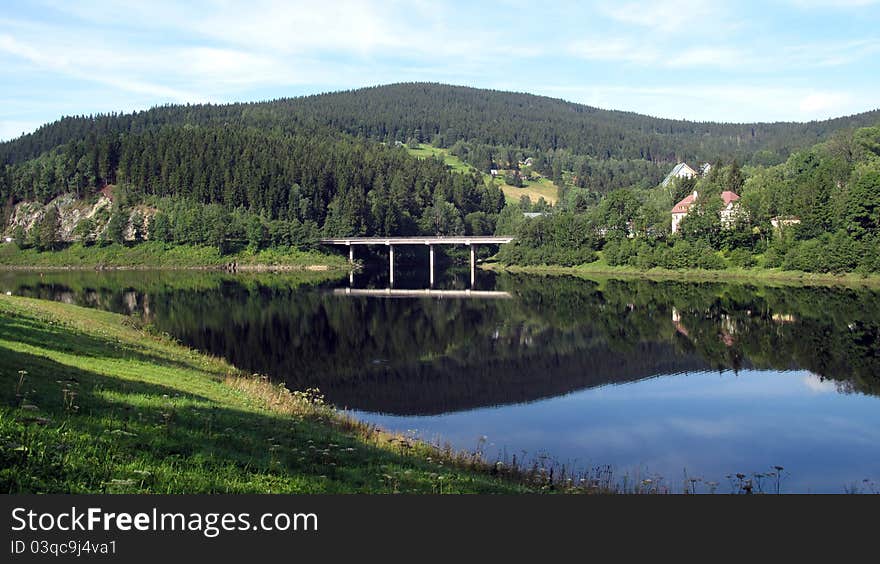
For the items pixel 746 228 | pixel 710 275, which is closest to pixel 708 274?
pixel 710 275

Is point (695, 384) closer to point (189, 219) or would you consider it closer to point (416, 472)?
point (416, 472)

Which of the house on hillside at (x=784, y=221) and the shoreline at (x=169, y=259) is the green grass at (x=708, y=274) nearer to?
the house on hillside at (x=784, y=221)

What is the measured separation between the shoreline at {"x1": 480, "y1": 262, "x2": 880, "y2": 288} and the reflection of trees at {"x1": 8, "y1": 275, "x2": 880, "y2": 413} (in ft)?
35.8

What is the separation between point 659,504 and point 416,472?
6552 mm

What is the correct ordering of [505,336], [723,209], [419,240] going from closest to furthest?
1. [505,336]
2. [723,209]
3. [419,240]

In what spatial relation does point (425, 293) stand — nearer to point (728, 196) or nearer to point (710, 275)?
point (710, 275)

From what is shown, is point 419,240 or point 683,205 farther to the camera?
point 419,240

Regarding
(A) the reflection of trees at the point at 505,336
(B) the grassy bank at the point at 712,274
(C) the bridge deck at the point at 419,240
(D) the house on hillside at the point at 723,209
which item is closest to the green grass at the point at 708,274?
(B) the grassy bank at the point at 712,274

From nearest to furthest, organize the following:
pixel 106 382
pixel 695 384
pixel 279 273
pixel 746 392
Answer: pixel 106 382
pixel 746 392
pixel 695 384
pixel 279 273

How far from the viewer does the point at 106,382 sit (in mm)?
21688

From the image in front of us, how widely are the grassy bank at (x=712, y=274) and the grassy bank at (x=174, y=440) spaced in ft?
284

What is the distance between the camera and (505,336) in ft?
187

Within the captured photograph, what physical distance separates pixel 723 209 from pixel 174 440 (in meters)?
115

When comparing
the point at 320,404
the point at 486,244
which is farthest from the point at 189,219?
the point at 320,404
